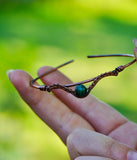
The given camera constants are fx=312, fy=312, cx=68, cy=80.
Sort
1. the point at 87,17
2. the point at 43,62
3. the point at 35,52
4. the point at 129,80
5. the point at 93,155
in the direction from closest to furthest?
the point at 93,155
the point at 129,80
the point at 43,62
the point at 35,52
the point at 87,17

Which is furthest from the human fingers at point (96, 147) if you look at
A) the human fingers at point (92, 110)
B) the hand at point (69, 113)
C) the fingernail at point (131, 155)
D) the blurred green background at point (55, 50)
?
the blurred green background at point (55, 50)

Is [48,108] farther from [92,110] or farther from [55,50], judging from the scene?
[55,50]

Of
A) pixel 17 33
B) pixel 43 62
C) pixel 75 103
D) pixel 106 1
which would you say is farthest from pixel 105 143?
pixel 106 1

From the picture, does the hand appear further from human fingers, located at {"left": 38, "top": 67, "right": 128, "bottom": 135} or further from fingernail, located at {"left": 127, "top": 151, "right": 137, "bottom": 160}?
fingernail, located at {"left": 127, "top": 151, "right": 137, "bottom": 160}

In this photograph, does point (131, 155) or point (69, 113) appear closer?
point (131, 155)

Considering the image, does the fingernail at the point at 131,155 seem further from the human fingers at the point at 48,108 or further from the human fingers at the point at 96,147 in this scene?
the human fingers at the point at 48,108

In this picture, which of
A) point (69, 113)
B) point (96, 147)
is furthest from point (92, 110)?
point (96, 147)

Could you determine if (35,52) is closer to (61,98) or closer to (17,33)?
(17,33)
